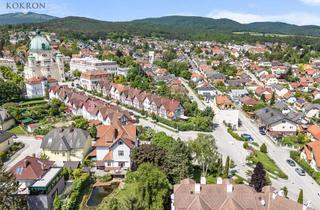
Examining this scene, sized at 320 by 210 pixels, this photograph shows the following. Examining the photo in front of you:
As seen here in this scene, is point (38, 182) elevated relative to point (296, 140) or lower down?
elevated

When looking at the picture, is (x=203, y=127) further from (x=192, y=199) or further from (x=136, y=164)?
(x=192, y=199)

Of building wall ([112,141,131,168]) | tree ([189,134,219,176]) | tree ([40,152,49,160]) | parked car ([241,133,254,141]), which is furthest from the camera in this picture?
parked car ([241,133,254,141])

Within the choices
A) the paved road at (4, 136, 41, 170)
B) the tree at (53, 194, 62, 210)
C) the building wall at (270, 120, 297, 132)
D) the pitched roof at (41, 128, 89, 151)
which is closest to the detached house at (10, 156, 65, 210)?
the tree at (53, 194, 62, 210)

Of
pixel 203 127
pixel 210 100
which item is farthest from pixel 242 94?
pixel 203 127

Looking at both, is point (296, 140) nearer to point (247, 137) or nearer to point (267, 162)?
point (247, 137)

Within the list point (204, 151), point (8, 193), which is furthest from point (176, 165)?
point (8, 193)

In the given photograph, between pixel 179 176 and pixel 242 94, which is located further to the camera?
pixel 242 94

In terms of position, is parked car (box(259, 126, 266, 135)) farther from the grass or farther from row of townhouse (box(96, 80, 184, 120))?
the grass
